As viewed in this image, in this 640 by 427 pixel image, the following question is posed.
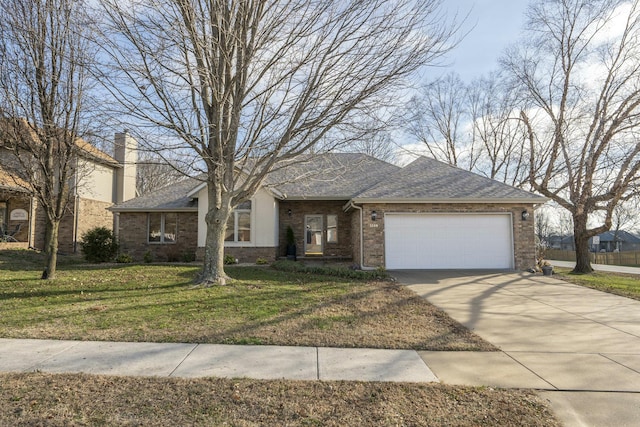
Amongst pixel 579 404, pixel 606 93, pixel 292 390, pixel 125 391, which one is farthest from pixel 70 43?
pixel 606 93

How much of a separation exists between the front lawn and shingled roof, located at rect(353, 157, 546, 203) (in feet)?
13.6

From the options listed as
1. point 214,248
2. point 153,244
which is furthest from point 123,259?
point 214,248

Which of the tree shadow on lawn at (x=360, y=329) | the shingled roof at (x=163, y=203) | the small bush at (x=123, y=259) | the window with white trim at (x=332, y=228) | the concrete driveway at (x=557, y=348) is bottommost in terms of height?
the concrete driveway at (x=557, y=348)

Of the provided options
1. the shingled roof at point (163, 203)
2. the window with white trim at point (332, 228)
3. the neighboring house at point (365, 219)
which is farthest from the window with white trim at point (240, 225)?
the window with white trim at point (332, 228)

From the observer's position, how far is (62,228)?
2044 cm

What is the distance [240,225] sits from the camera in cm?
1659

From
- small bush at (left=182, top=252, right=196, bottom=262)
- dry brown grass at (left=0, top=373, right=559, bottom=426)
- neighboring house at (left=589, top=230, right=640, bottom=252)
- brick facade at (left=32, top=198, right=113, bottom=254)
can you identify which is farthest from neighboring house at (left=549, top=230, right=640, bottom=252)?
dry brown grass at (left=0, top=373, right=559, bottom=426)

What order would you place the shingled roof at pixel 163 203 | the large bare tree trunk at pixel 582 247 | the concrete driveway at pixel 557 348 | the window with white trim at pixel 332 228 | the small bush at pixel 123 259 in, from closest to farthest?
the concrete driveway at pixel 557 348 < the large bare tree trunk at pixel 582 247 < the small bush at pixel 123 259 < the shingled roof at pixel 163 203 < the window with white trim at pixel 332 228

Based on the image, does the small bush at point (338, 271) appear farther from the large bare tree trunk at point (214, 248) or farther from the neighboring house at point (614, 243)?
the neighboring house at point (614, 243)

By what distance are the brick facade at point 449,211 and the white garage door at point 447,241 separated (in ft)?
0.64

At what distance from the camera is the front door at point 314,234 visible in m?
18.1

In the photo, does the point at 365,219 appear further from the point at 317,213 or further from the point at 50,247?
the point at 50,247

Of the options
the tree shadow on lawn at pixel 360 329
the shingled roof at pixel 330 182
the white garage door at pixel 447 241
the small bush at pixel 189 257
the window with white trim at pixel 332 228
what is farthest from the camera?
the window with white trim at pixel 332 228

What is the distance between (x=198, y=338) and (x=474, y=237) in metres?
11.6
